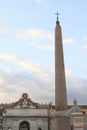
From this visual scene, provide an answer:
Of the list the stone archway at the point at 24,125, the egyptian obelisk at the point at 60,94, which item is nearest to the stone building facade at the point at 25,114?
the stone archway at the point at 24,125

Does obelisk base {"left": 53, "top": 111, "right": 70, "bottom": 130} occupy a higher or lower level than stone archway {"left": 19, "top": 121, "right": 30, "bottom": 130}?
lower

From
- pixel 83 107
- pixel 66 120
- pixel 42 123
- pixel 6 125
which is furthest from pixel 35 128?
pixel 66 120

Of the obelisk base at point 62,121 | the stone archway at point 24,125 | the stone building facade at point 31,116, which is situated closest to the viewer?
the obelisk base at point 62,121

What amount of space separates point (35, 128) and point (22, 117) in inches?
147

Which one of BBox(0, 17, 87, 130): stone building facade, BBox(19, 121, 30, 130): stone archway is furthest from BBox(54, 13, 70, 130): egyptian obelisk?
BBox(19, 121, 30, 130): stone archway

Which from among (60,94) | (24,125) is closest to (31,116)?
(24,125)

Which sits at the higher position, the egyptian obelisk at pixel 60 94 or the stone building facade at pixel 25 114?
the stone building facade at pixel 25 114

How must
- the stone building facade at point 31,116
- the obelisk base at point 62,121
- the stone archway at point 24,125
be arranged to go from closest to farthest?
the obelisk base at point 62,121 < the stone building facade at point 31,116 < the stone archway at point 24,125

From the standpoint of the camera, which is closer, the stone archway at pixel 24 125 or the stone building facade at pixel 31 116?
the stone building facade at pixel 31 116

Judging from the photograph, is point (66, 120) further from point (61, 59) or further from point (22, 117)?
point (22, 117)

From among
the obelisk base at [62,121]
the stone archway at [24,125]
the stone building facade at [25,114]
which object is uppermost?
the stone building facade at [25,114]

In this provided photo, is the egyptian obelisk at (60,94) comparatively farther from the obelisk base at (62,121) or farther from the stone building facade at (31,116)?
the stone building facade at (31,116)

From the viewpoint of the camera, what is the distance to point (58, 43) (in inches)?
1043

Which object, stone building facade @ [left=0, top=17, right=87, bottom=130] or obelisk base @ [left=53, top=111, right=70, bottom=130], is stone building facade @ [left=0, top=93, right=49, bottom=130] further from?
obelisk base @ [left=53, top=111, right=70, bottom=130]
